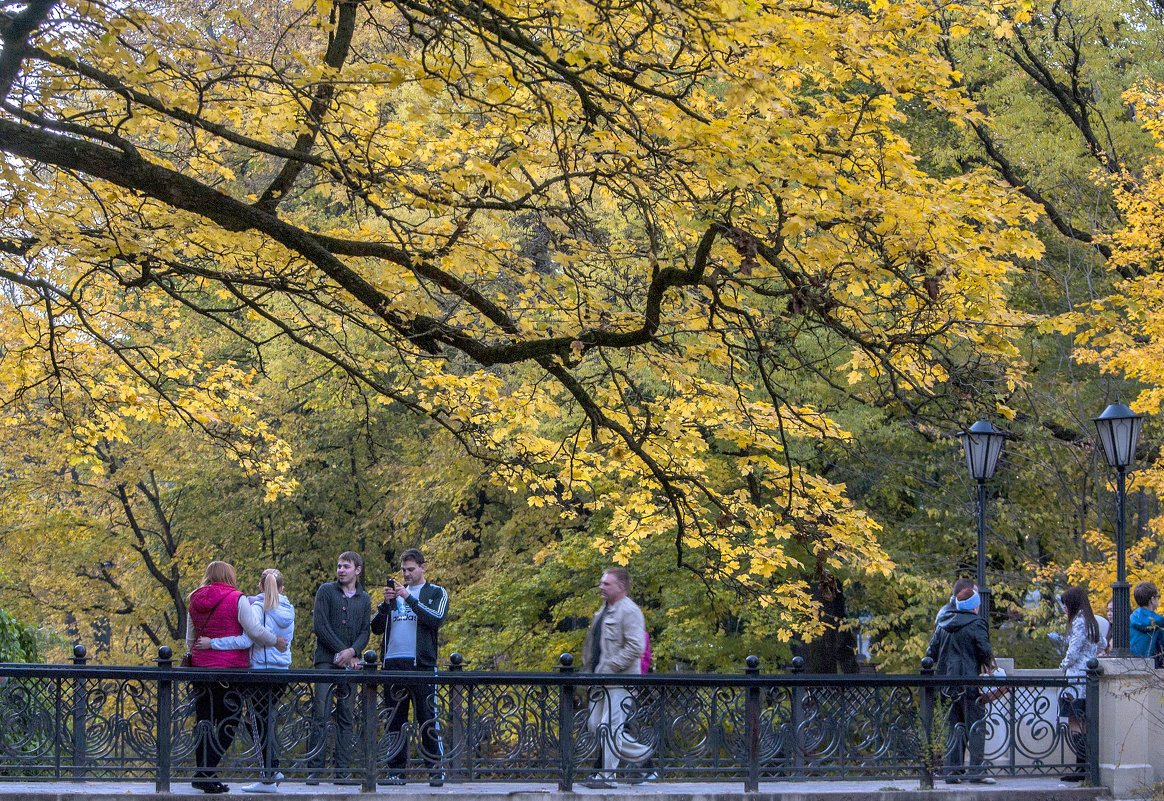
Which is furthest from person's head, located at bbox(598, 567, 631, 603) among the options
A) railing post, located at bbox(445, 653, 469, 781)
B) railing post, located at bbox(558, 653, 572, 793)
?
railing post, located at bbox(445, 653, 469, 781)

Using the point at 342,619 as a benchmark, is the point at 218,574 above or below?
above

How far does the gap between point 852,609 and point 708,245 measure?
44.7 ft

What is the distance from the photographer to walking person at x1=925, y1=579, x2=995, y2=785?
901cm

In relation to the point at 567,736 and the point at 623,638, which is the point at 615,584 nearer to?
the point at 623,638

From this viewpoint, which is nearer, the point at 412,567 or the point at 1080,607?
the point at 412,567

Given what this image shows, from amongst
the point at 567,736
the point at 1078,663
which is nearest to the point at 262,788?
the point at 567,736

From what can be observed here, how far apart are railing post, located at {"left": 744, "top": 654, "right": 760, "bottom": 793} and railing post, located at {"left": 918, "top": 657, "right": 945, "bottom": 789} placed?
54.7 inches

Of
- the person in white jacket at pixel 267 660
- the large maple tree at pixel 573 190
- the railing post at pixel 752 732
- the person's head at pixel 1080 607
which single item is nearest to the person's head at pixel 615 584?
the large maple tree at pixel 573 190

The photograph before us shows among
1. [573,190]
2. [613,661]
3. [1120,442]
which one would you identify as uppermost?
[573,190]

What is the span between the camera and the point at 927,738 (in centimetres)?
880

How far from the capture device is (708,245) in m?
6.62

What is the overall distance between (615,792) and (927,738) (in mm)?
2581

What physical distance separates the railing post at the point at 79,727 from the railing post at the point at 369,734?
1877 millimetres

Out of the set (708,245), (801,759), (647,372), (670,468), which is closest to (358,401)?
(647,372)
